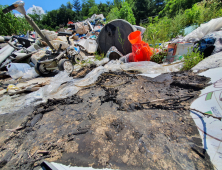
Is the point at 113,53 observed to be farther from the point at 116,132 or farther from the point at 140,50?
the point at 116,132

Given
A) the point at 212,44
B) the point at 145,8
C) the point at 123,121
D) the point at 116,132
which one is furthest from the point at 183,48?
the point at 145,8

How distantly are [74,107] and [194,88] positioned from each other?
213cm

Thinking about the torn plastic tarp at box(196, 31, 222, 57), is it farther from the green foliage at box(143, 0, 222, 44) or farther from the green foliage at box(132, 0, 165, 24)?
the green foliage at box(132, 0, 165, 24)

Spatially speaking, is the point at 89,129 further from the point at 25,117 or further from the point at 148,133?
the point at 25,117

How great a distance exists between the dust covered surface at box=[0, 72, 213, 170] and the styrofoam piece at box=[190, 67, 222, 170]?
65 mm

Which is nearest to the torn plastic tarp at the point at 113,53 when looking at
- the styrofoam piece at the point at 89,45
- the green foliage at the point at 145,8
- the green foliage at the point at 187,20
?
the green foliage at the point at 187,20

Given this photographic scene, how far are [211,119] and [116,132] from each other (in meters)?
1.11

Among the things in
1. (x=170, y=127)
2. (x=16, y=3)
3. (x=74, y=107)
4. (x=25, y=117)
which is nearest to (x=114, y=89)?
(x=74, y=107)

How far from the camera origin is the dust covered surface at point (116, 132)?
1.08 meters

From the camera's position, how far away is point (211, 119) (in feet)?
4.08

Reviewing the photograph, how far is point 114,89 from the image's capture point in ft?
7.42

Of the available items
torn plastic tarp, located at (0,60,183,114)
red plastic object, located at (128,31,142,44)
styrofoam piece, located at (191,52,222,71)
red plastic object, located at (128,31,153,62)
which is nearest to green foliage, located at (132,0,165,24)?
red plastic object, located at (128,31,142,44)

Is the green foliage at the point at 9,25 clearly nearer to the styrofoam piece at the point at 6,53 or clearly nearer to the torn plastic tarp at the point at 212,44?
the styrofoam piece at the point at 6,53

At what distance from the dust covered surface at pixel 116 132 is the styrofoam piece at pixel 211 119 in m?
0.07
